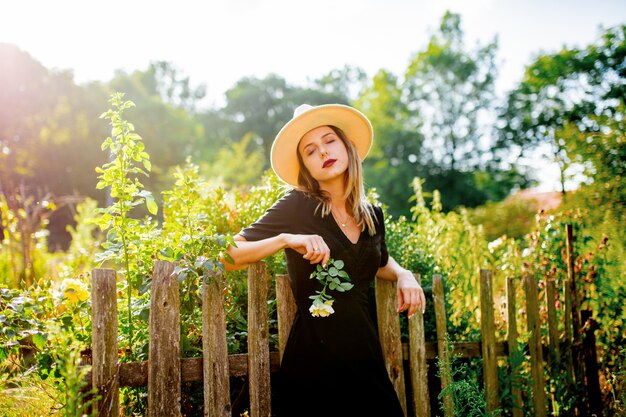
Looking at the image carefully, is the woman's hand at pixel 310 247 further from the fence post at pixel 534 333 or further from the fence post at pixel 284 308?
the fence post at pixel 534 333

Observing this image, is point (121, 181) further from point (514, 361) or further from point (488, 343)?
point (514, 361)

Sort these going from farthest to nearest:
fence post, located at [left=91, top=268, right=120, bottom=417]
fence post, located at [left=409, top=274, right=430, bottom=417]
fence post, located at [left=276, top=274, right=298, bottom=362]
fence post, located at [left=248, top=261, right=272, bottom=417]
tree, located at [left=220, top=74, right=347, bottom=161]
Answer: tree, located at [left=220, top=74, right=347, bottom=161]
fence post, located at [left=409, top=274, right=430, bottom=417]
fence post, located at [left=276, top=274, right=298, bottom=362]
fence post, located at [left=248, top=261, right=272, bottom=417]
fence post, located at [left=91, top=268, right=120, bottom=417]

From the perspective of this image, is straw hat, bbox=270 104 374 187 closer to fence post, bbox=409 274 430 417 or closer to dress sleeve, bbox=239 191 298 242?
dress sleeve, bbox=239 191 298 242

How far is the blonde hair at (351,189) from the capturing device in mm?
2559

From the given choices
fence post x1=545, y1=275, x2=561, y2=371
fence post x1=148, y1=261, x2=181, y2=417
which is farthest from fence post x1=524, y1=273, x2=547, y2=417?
fence post x1=148, y1=261, x2=181, y2=417

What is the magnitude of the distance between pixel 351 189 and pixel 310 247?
651 millimetres

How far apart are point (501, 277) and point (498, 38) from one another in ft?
78.9

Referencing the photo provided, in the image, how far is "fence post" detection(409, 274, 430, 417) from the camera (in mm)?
2912

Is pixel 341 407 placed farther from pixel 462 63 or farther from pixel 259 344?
pixel 462 63

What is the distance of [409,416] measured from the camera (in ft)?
9.95

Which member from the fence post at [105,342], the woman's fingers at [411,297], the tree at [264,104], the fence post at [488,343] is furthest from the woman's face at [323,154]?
the tree at [264,104]

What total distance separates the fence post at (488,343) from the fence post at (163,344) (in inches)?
83.1

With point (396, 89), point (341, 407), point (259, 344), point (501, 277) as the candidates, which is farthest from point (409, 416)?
point (396, 89)

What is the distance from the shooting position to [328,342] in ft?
7.43
